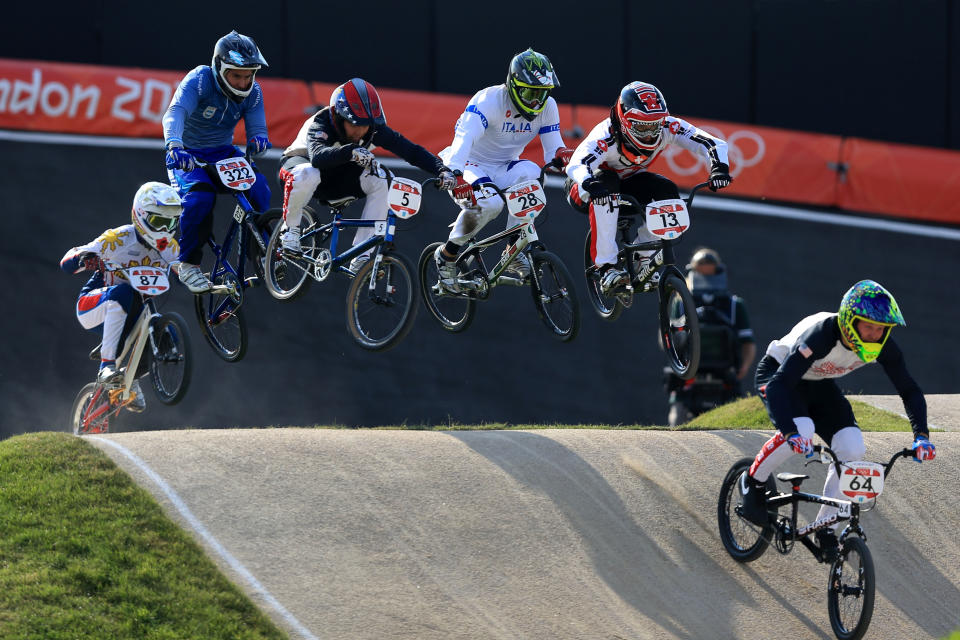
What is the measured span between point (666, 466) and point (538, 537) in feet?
5.85

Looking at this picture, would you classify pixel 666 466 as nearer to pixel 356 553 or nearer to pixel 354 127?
pixel 356 553

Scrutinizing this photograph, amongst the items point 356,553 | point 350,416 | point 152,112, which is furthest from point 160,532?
point 152,112

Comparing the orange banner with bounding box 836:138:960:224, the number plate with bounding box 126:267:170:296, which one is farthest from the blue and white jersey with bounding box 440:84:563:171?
the orange banner with bounding box 836:138:960:224

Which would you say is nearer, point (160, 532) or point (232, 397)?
point (160, 532)

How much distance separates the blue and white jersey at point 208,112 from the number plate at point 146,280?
129cm

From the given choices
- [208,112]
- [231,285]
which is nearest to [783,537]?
[231,285]

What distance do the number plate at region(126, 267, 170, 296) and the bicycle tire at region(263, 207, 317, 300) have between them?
1.02 m

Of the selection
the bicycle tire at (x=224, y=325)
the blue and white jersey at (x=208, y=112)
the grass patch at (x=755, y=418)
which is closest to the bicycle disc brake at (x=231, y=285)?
the bicycle tire at (x=224, y=325)

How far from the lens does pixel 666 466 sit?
1153 centimetres

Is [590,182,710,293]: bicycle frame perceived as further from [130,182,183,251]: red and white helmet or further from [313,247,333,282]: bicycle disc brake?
[130,182,183,251]: red and white helmet

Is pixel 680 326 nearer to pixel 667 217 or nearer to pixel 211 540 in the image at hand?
pixel 667 217

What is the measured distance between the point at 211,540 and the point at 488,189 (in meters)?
4.25

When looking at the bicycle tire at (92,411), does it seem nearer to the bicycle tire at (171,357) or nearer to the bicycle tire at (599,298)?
the bicycle tire at (171,357)

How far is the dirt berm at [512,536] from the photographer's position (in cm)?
935
